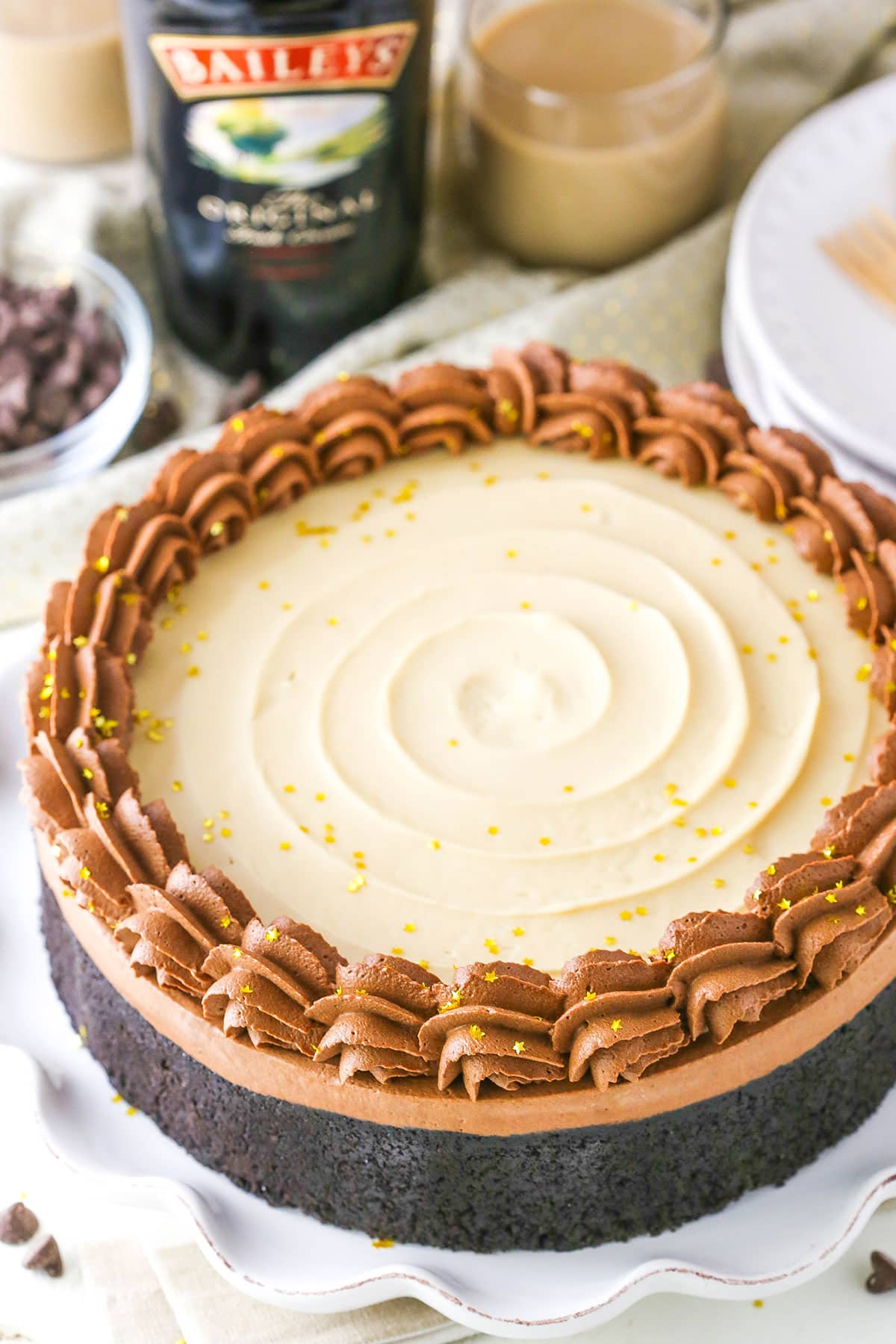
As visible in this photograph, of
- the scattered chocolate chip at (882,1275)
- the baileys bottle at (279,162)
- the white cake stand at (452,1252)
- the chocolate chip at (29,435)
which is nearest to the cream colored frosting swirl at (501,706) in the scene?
the white cake stand at (452,1252)

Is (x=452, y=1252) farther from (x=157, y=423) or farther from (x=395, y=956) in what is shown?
(x=157, y=423)

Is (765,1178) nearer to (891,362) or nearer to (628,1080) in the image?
(628,1080)

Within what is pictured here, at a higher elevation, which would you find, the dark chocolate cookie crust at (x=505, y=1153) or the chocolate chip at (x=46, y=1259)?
the dark chocolate cookie crust at (x=505, y=1153)

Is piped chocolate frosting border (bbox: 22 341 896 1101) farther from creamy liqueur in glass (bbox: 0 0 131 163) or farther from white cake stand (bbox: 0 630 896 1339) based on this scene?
creamy liqueur in glass (bbox: 0 0 131 163)

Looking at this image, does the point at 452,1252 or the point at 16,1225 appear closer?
the point at 452,1252

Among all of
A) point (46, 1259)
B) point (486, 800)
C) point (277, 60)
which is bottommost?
point (46, 1259)

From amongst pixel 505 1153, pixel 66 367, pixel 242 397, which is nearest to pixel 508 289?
pixel 242 397

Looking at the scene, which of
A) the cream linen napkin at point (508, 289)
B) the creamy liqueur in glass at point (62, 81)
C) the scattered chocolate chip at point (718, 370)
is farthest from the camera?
the creamy liqueur in glass at point (62, 81)

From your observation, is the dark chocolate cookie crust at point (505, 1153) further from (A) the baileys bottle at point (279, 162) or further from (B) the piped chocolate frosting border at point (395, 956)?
(A) the baileys bottle at point (279, 162)
